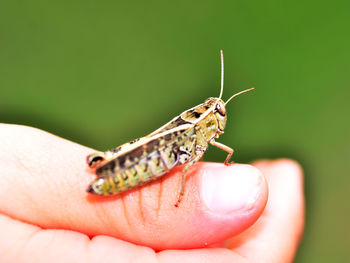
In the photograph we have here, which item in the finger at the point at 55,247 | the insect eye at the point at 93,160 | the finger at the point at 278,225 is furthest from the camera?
the finger at the point at 278,225

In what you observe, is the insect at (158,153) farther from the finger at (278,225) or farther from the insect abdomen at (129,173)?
the finger at (278,225)

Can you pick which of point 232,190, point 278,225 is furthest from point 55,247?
point 278,225

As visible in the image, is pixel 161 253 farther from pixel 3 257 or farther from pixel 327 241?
pixel 327 241

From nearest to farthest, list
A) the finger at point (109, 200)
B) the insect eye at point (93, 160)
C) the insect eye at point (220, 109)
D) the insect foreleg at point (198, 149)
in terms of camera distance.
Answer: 1. the insect eye at point (93, 160)
2. the finger at point (109, 200)
3. the insect foreleg at point (198, 149)
4. the insect eye at point (220, 109)

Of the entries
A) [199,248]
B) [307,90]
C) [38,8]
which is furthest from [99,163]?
[307,90]

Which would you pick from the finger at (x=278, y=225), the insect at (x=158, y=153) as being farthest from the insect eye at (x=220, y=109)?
the finger at (x=278, y=225)

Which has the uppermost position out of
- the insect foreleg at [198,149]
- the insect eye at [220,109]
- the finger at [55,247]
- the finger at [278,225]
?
the insect eye at [220,109]
